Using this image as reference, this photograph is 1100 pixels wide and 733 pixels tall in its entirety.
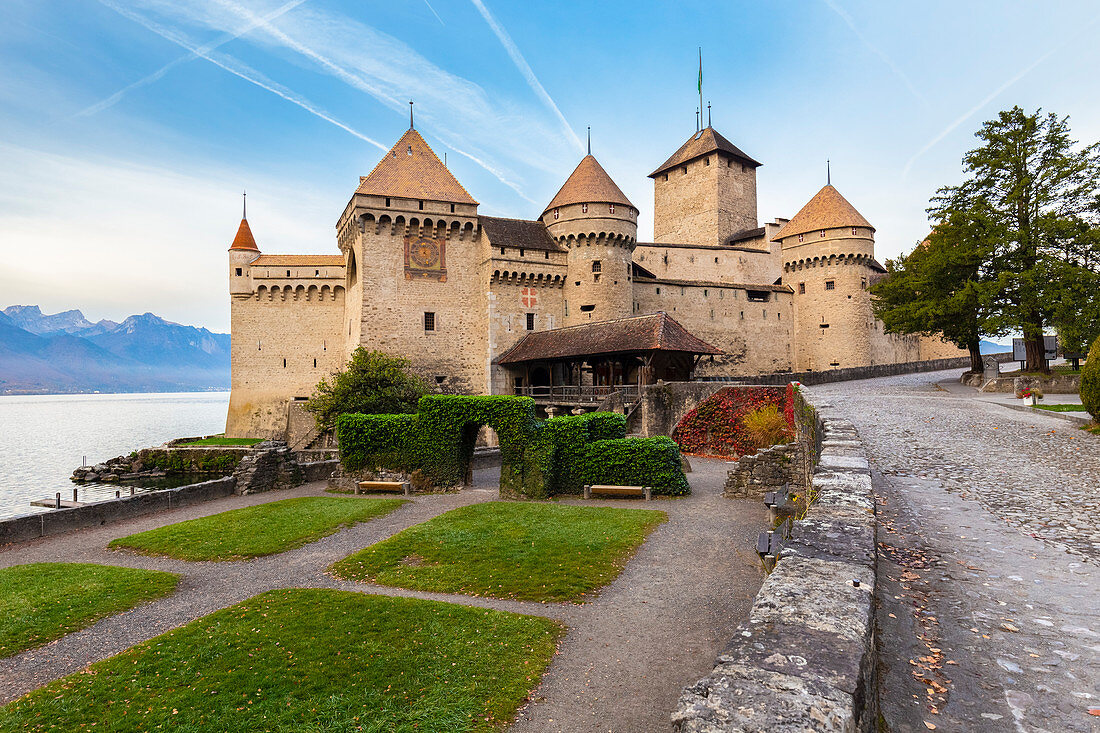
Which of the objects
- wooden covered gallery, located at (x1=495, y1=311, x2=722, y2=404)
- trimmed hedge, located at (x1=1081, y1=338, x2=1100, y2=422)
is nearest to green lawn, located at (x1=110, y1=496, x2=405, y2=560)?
wooden covered gallery, located at (x1=495, y1=311, x2=722, y2=404)

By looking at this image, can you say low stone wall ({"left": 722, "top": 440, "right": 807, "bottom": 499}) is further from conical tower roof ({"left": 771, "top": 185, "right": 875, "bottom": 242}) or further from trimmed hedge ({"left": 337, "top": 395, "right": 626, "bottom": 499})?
conical tower roof ({"left": 771, "top": 185, "right": 875, "bottom": 242})

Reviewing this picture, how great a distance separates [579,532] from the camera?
37.6 ft

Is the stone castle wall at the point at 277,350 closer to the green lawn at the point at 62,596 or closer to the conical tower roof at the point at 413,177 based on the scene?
the conical tower roof at the point at 413,177

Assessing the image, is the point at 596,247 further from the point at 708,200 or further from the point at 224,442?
the point at 224,442

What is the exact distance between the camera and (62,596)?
29.4 feet

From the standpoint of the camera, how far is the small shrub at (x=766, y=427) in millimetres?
19797

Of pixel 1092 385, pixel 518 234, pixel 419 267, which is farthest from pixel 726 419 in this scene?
pixel 419 267

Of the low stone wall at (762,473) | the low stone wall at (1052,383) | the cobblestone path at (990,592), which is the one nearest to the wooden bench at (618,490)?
the low stone wall at (762,473)

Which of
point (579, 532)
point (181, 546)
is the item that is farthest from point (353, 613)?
point (181, 546)

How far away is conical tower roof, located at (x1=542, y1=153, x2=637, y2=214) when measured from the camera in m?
33.8

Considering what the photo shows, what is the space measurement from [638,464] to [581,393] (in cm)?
1287

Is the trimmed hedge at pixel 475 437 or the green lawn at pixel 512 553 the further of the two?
the trimmed hedge at pixel 475 437

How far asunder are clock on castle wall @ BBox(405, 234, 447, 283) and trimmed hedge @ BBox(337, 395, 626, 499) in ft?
49.5

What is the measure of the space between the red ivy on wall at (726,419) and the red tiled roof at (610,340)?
3871mm
